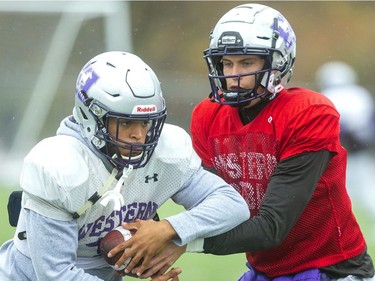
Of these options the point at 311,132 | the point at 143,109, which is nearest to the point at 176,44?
the point at 311,132

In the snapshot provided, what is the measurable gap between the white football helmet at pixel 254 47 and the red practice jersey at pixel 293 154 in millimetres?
99

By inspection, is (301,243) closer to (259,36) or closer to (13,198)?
(259,36)

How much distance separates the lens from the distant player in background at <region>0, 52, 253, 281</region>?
3.18 meters

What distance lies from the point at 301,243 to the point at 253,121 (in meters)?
0.50

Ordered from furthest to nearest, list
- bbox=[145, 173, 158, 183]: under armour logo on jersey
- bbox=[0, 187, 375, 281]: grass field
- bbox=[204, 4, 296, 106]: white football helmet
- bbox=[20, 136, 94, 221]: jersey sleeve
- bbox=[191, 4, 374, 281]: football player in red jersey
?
bbox=[0, 187, 375, 281]: grass field, bbox=[204, 4, 296, 106]: white football helmet, bbox=[191, 4, 374, 281]: football player in red jersey, bbox=[145, 173, 158, 183]: under armour logo on jersey, bbox=[20, 136, 94, 221]: jersey sleeve

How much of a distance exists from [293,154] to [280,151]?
9 cm

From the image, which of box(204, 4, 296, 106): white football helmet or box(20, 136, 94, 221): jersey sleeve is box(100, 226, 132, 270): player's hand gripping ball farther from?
box(204, 4, 296, 106): white football helmet

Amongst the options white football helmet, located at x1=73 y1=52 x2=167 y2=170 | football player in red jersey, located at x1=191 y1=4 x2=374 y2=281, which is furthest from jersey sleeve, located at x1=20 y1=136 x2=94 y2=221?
football player in red jersey, located at x1=191 y1=4 x2=374 y2=281

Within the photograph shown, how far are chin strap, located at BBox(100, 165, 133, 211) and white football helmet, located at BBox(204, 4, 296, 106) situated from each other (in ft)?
1.85

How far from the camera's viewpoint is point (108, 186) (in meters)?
3.29

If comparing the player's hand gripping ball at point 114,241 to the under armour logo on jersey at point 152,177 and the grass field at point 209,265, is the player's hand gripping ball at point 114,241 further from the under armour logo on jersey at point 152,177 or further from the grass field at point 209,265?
the grass field at point 209,265

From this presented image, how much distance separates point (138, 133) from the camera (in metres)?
3.32

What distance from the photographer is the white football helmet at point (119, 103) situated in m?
3.28

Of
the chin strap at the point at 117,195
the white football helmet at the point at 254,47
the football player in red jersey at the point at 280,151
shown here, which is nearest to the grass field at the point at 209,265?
the football player in red jersey at the point at 280,151
